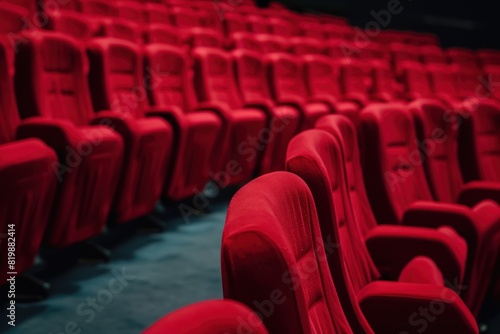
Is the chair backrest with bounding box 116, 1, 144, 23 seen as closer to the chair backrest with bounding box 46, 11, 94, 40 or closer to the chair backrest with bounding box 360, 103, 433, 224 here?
the chair backrest with bounding box 46, 11, 94, 40

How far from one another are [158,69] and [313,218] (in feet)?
2.14

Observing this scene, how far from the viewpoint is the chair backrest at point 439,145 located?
67 centimetres

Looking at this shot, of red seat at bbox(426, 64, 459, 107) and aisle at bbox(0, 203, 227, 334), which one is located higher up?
aisle at bbox(0, 203, 227, 334)

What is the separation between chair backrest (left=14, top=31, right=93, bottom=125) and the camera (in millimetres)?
602

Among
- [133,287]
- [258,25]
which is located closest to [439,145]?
[133,287]

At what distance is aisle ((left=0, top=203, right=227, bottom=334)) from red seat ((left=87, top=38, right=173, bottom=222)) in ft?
0.16

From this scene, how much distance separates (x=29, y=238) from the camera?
1.56 ft

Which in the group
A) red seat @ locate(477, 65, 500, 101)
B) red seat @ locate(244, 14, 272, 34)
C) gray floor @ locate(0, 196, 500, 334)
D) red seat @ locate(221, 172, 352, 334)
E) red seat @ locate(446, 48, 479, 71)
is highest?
red seat @ locate(221, 172, 352, 334)

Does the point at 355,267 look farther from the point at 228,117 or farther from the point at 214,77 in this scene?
the point at 214,77

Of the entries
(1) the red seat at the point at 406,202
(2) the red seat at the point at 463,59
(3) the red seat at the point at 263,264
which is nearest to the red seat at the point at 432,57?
(2) the red seat at the point at 463,59

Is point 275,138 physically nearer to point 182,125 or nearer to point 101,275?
point 182,125

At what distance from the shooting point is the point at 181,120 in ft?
2.44

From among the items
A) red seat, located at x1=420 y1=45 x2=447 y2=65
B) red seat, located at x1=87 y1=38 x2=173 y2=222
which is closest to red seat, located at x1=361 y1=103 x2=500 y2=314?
red seat, located at x1=87 y1=38 x2=173 y2=222

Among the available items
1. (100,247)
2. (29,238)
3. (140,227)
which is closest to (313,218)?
(29,238)
